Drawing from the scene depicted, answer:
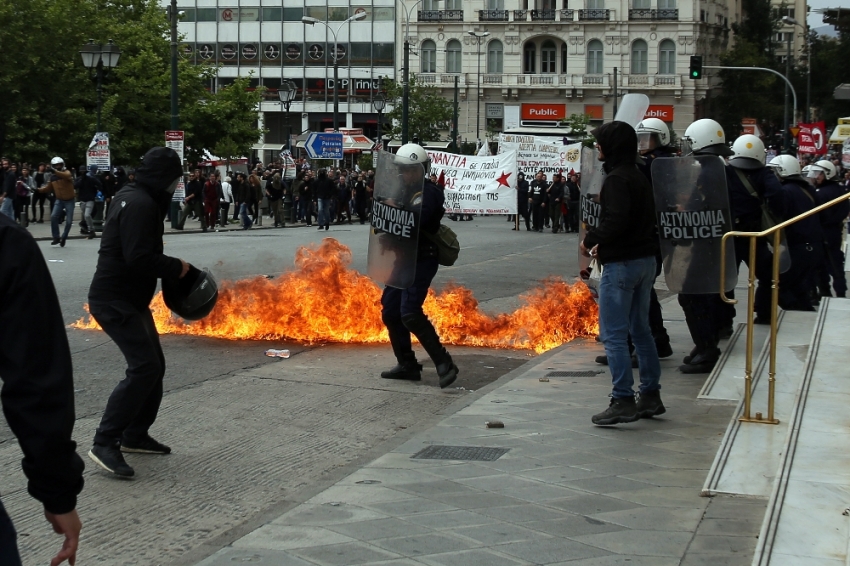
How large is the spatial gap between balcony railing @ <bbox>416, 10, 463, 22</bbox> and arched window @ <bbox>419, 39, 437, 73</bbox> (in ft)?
5.56

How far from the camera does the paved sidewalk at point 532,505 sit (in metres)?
4.56

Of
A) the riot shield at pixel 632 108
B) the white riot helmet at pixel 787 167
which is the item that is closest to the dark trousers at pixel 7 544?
the riot shield at pixel 632 108

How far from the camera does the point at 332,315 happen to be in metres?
10.8

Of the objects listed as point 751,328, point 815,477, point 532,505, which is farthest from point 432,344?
point 815,477

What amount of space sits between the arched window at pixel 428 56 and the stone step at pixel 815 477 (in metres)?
78.4

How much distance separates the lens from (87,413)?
7441 mm

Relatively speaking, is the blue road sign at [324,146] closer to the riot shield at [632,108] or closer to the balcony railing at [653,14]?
the riot shield at [632,108]

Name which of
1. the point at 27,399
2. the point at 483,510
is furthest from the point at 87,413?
the point at 27,399

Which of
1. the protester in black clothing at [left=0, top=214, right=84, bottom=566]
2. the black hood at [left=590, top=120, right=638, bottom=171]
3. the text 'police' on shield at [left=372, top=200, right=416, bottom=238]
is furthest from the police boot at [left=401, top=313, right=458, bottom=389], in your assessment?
the protester in black clothing at [left=0, top=214, right=84, bottom=566]

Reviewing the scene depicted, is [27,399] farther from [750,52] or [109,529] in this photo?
[750,52]

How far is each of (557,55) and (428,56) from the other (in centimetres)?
953

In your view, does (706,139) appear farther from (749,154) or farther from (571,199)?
(571,199)

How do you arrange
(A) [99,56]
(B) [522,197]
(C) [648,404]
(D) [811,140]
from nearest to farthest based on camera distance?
(C) [648,404] → (A) [99,56] → (B) [522,197] → (D) [811,140]

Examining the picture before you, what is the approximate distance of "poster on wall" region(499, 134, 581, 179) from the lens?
3803cm
